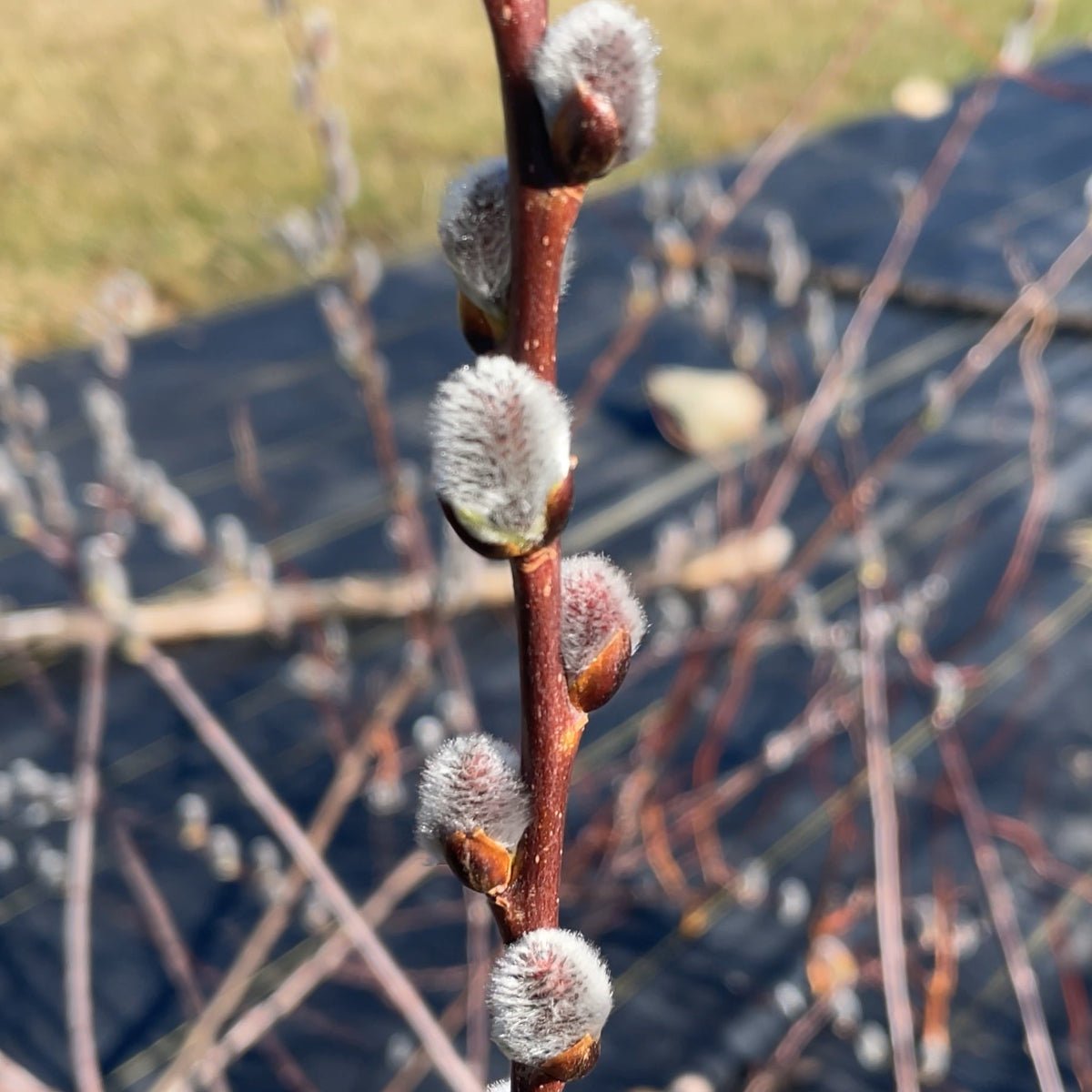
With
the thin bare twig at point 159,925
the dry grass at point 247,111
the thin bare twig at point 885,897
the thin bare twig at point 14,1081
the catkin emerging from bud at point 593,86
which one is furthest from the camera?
the dry grass at point 247,111

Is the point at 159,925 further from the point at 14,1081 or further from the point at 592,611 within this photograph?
the point at 592,611

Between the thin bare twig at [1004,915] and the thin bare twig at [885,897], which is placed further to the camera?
the thin bare twig at [1004,915]

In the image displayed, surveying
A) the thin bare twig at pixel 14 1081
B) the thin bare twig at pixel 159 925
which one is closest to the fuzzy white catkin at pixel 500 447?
the thin bare twig at pixel 14 1081

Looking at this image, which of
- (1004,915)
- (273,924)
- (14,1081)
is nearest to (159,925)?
(273,924)

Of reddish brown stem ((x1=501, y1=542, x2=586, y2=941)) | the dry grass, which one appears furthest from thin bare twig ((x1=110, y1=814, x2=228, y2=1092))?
the dry grass

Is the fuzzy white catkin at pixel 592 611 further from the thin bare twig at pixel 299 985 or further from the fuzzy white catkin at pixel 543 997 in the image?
the thin bare twig at pixel 299 985

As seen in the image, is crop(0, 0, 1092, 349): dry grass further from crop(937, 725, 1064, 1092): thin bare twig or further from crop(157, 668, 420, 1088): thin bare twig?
crop(937, 725, 1064, 1092): thin bare twig

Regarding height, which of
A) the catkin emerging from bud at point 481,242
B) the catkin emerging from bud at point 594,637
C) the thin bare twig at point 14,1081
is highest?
the catkin emerging from bud at point 481,242
